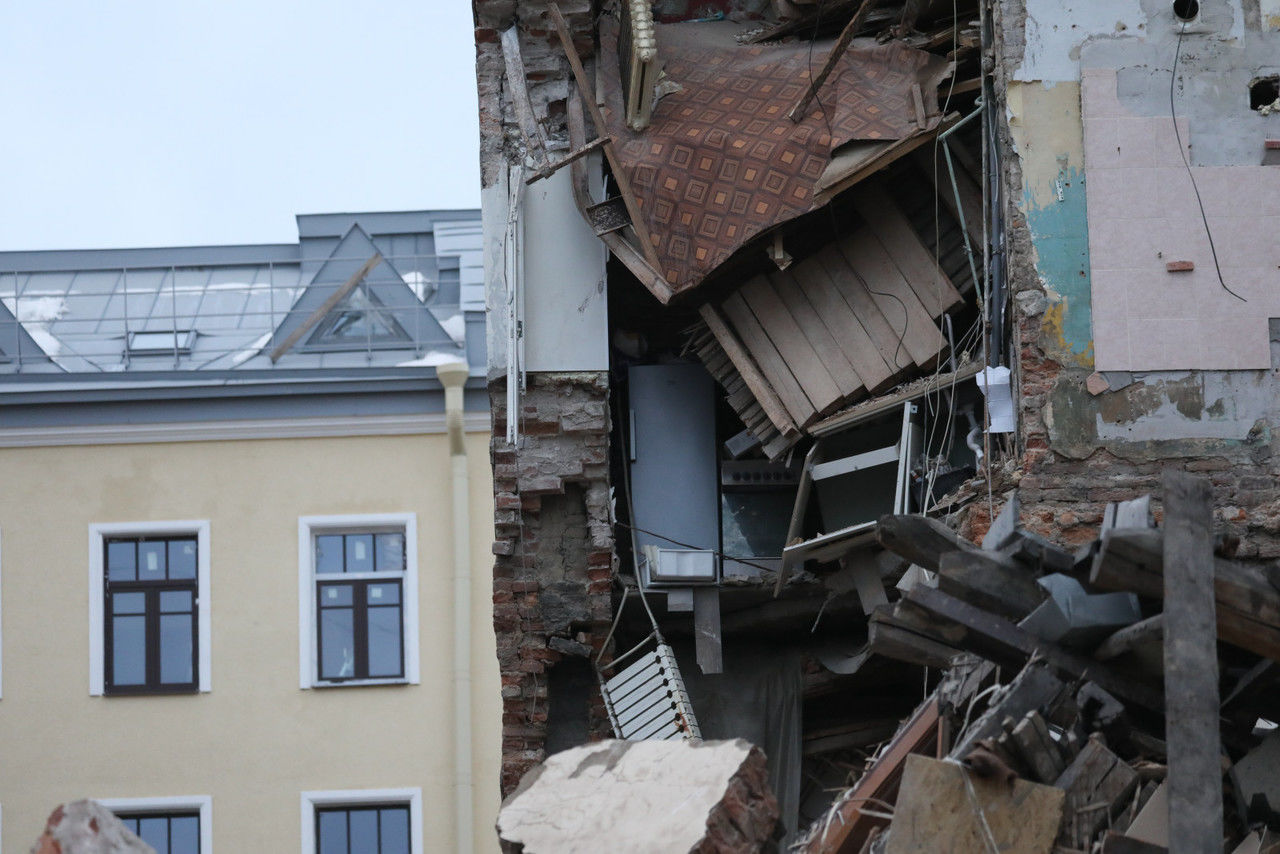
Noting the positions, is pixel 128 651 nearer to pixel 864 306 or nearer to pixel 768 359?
pixel 768 359

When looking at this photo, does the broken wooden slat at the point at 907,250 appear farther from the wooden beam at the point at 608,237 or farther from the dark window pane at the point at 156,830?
the dark window pane at the point at 156,830

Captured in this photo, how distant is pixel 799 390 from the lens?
32.0 ft

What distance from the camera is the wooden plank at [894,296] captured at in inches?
376

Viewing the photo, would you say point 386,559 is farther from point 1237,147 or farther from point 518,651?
point 1237,147

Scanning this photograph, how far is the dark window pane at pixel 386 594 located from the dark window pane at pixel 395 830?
185 cm

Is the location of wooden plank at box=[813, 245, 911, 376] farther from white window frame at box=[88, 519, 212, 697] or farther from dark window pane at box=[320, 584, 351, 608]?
white window frame at box=[88, 519, 212, 697]

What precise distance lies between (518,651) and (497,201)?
8.57 ft

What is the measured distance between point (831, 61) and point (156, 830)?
9754mm

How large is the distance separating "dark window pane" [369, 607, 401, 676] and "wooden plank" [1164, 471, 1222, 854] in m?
11.7

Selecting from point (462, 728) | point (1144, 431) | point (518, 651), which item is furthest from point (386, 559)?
point (1144, 431)

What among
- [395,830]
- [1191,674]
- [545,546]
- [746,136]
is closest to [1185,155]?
[746,136]

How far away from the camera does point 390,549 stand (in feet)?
52.9

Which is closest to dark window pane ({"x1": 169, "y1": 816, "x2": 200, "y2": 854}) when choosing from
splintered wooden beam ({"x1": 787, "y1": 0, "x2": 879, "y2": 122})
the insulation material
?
the insulation material

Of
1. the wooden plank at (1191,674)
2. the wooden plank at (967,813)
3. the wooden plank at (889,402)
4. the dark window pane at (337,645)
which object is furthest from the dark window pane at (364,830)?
the wooden plank at (1191,674)
